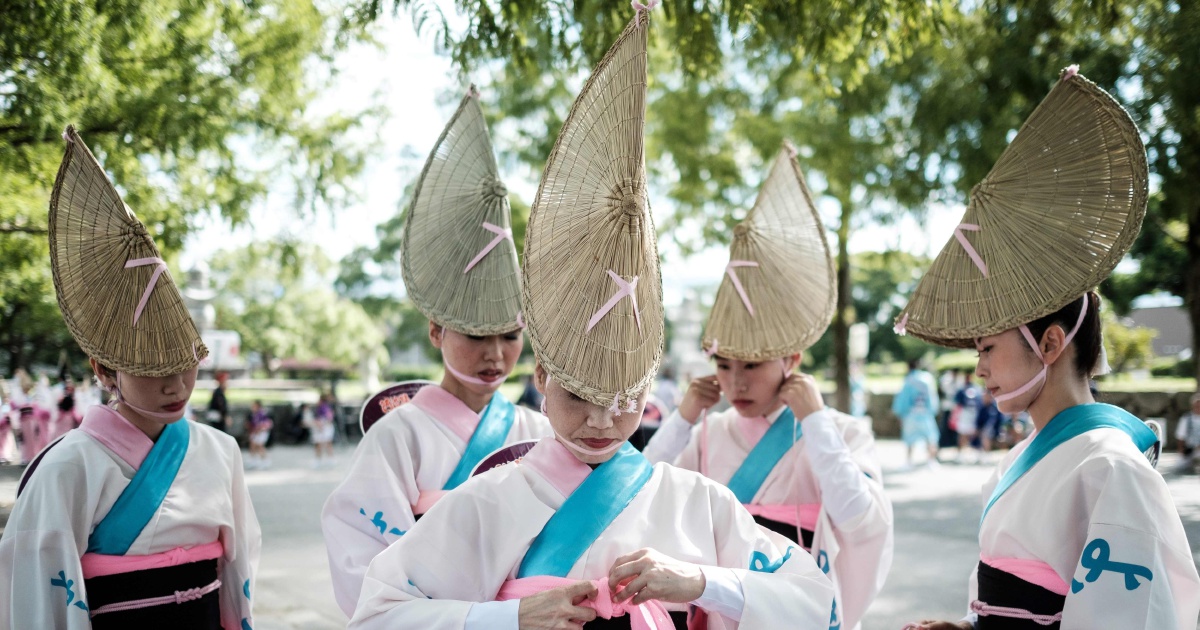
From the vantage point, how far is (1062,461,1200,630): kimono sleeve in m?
2.06

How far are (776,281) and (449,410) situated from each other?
1.42m

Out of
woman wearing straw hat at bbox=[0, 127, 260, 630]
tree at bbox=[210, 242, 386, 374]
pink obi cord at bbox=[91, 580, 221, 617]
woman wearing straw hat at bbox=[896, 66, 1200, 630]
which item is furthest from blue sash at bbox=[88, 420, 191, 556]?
tree at bbox=[210, 242, 386, 374]

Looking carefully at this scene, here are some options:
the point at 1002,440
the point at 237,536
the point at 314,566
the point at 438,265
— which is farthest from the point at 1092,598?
the point at 1002,440

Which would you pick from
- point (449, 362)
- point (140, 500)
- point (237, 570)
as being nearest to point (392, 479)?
point (449, 362)

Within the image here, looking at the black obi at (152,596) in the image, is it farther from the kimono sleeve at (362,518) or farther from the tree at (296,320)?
the tree at (296,320)

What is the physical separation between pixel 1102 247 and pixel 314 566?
6708 mm

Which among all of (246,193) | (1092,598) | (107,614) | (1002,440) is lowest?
(1002,440)

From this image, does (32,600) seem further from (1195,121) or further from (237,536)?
(1195,121)

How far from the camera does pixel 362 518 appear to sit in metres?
3.08

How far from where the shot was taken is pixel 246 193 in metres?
8.75

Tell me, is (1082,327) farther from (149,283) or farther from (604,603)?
(149,283)

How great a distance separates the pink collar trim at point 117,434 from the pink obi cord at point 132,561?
0.31m

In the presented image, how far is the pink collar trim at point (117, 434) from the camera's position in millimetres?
3000

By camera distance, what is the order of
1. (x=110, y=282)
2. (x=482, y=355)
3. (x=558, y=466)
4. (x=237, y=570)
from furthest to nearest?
(x=482, y=355), (x=237, y=570), (x=110, y=282), (x=558, y=466)
